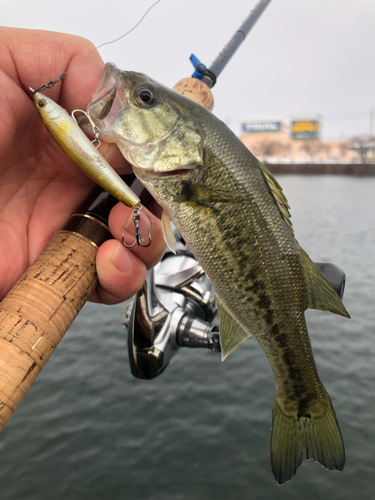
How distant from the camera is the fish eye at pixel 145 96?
5.55ft

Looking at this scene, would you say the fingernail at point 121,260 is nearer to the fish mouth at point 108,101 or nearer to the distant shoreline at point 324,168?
the fish mouth at point 108,101

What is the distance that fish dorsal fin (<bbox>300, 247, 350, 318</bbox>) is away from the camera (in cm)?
185

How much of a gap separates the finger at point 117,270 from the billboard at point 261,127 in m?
103

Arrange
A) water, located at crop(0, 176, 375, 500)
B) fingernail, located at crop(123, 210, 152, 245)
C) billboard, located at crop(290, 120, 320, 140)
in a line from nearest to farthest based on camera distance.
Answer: fingernail, located at crop(123, 210, 152, 245) → water, located at crop(0, 176, 375, 500) → billboard, located at crop(290, 120, 320, 140)

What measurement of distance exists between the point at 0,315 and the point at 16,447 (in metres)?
5.36

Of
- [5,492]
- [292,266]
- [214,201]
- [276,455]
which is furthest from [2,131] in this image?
[5,492]

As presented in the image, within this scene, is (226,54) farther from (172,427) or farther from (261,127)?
(261,127)

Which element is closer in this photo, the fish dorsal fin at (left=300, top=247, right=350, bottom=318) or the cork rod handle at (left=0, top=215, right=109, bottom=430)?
the cork rod handle at (left=0, top=215, right=109, bottom=430)

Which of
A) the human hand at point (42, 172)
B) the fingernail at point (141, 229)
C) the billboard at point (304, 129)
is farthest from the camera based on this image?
the billboard at point (304, 129)

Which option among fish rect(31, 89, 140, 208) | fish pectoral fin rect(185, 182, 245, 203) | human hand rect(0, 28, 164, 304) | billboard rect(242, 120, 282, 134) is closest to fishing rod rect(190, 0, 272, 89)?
human hand rect(0, 28, 164, 304)

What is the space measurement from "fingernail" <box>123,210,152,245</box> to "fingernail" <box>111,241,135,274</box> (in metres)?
0.07

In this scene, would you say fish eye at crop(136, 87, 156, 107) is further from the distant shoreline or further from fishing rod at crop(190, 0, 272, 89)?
the distant shoreline

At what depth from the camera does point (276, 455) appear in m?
1.93

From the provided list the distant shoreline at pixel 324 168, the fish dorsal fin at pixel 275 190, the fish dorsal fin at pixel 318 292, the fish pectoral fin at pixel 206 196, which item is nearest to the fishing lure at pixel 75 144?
the fish pectoral fin at pixel 206 196
